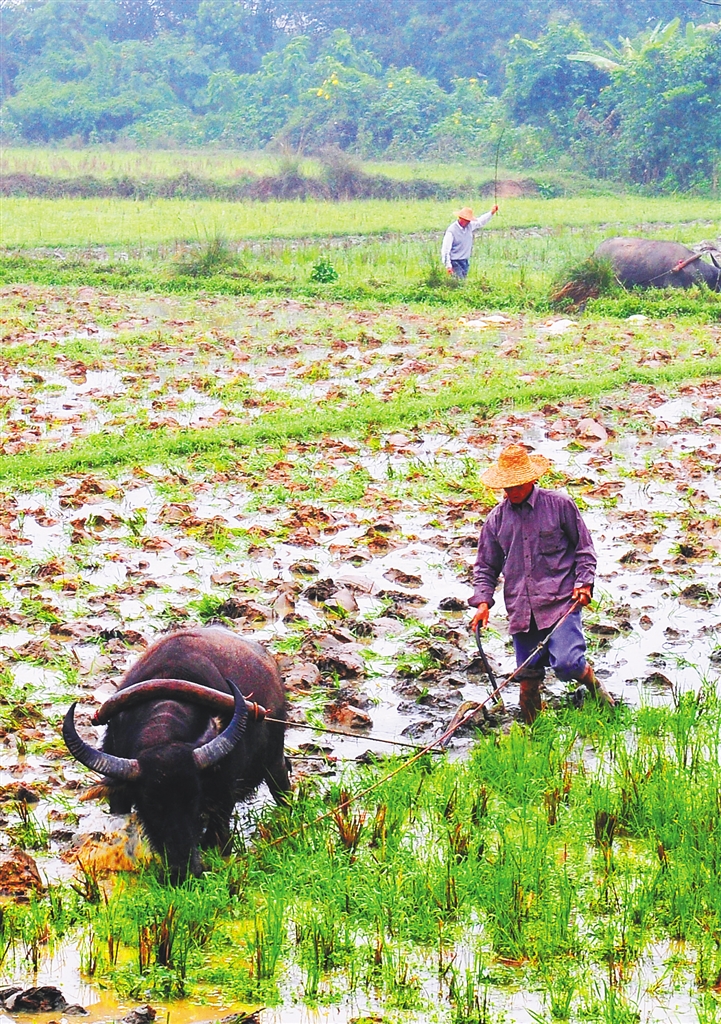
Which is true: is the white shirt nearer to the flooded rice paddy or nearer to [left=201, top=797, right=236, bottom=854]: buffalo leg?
the flooded rice paddy

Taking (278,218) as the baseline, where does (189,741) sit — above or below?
below

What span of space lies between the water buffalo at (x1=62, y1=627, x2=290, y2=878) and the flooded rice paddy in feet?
0.55

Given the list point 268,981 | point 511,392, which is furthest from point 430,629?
point 511,392

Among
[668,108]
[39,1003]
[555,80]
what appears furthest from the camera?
[555,80]

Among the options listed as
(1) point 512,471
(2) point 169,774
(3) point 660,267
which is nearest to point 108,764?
(2) point 169,774

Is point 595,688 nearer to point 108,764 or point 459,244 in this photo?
point 108,764

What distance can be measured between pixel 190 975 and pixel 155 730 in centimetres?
90

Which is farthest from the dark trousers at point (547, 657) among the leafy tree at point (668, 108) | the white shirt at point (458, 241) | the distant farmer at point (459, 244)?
the leafy tree at point (668, 108)

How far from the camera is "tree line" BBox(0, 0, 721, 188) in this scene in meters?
33.0

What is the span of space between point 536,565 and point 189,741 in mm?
1853

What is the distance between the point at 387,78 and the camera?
4138 centimetres

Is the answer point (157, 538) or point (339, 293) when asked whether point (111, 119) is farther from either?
point (157, 538)

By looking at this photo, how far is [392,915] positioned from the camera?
3746 mm

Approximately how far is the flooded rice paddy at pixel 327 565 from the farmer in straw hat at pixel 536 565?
0.29 m
